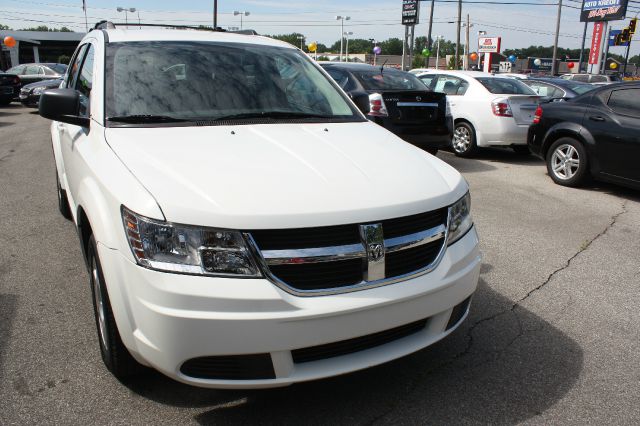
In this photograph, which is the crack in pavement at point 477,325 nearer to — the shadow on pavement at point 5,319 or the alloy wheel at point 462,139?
the shadow on pavement at point 5,319

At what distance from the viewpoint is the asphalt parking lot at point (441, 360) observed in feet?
8.49

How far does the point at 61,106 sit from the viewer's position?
10.3 feet

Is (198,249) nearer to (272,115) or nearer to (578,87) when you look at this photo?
(272,115)

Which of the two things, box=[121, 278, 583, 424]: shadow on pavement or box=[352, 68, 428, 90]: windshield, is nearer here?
box=[121, 278, 583, 424]: shadow on pavement

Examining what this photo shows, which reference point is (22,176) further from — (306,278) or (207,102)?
(306,278)

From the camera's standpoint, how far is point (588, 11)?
4544 centimetres

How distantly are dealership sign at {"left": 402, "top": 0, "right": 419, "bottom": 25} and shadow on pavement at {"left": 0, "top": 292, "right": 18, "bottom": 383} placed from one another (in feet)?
118

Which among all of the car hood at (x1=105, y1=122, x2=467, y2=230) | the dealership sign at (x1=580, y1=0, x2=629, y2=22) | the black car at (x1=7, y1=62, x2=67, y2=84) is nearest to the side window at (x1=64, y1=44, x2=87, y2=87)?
the car hood at (x1=105, y1=122, x2=467, y2=230)

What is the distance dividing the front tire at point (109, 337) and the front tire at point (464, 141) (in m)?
8.46

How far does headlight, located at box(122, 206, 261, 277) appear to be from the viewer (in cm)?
214

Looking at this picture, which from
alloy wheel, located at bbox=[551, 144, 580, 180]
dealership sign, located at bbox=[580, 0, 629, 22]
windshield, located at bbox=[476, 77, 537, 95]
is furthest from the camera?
dealership sign, located at bbox=[580, 0, 629, 22]

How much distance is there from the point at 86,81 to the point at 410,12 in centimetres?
3578

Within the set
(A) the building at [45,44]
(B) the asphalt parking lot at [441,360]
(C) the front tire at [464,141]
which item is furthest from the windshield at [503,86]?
(A) the building at [45,44]

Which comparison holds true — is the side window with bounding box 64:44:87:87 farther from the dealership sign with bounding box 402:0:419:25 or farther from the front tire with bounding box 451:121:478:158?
the dealership sign with bounding box 402:0:419:25
